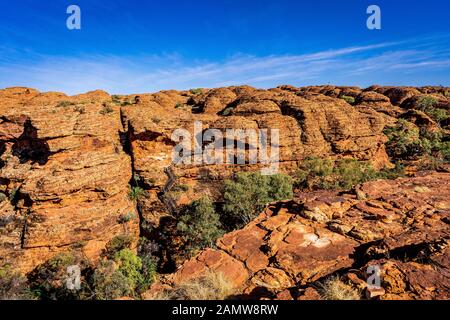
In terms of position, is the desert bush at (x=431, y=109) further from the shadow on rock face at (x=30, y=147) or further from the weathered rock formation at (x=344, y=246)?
the shadow on rock face at (x=30, y=147)

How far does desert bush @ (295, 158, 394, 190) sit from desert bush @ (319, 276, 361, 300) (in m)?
16.1

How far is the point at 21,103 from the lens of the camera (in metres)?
29.2

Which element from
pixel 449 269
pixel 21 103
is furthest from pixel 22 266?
pixel 21 103

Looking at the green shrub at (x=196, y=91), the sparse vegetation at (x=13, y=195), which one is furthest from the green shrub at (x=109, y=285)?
the green shrub at (x=196, y=91)

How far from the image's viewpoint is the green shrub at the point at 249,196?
16781mm

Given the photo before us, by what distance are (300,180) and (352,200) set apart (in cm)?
1272

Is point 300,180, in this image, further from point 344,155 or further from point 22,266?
point 22,266

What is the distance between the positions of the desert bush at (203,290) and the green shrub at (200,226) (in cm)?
987

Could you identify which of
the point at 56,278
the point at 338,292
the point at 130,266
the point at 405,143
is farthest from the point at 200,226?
the point at 405,143

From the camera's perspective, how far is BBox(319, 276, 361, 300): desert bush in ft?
14.0

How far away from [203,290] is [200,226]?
36.2 feet

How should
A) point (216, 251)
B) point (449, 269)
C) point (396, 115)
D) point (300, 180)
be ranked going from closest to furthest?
1. point (449, 269)
2. point (216, 251)
3. point (300, 180)
4. point (396, 115)

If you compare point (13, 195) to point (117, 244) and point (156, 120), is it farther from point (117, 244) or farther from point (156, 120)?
point (156, 120)

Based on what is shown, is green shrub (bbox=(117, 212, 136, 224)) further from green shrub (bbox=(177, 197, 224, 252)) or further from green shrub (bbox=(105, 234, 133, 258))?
green shrub (bbox=(177, 197, 224, 252))
